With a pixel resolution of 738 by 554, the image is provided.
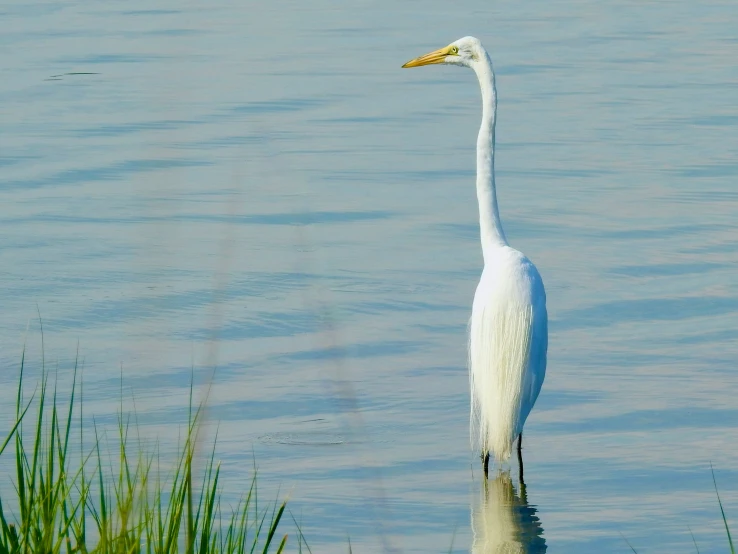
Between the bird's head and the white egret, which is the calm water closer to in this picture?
the white egret

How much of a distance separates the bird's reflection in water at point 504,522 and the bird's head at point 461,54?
6.21 ft

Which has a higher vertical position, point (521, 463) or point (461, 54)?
point (461, 54)

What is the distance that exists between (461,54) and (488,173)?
0.62 metres

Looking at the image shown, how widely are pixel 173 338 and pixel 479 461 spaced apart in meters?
1.92

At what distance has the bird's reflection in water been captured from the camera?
4.28m

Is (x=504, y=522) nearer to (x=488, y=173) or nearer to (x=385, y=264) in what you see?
(x=488, y=173)

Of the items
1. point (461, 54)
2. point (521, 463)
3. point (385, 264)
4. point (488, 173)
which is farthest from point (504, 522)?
point (385, 264)

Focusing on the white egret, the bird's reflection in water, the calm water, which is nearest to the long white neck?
the white egret

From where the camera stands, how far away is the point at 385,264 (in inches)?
307

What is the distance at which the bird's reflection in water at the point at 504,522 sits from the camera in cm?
428

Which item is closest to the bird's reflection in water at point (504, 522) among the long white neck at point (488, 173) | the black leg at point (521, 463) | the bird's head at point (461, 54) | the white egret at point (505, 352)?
the black leg at point (521, 463)

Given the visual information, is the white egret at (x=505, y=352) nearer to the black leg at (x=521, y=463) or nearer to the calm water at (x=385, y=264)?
the black leg at (x=521, y=463)

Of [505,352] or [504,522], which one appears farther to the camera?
[505,352]

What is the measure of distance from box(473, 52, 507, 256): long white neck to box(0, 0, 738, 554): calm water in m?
0.76
